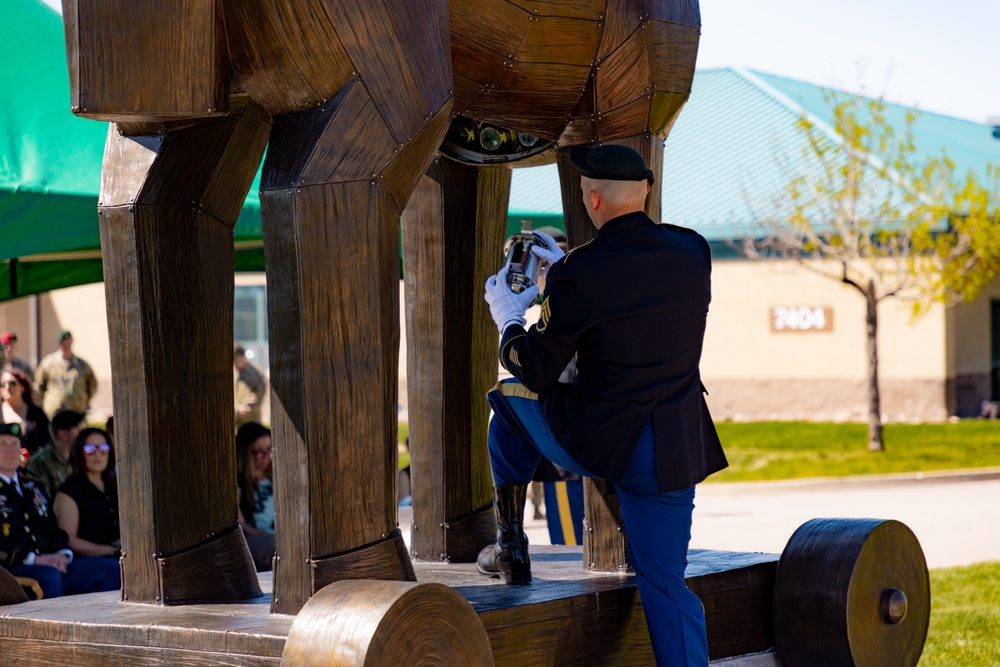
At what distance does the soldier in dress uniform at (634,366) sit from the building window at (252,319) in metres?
23.5

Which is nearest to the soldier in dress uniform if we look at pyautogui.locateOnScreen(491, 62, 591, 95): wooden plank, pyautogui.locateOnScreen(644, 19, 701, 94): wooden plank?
pyautogui.locateOnScreen(491, 62, 591, 95): wooden plank

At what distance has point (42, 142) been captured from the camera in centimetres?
637

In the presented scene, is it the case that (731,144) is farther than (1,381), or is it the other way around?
(731,144)

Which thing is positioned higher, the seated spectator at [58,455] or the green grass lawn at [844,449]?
the seated spectator at [58,455]

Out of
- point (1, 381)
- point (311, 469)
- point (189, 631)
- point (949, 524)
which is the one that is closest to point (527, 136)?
point (311, 469)

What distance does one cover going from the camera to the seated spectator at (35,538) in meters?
5.59

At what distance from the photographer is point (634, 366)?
138 inches

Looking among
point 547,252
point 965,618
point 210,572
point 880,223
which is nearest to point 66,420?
point 210,572

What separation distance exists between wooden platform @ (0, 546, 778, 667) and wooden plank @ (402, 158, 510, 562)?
21cm

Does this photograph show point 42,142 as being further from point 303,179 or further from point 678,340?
point 678,340

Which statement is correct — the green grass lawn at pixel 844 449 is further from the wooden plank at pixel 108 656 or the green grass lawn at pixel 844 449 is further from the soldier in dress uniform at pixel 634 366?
the wooden plank at pixel 108 656

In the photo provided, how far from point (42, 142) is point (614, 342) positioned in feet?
12.9

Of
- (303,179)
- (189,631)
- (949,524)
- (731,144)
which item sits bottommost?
(949,524)

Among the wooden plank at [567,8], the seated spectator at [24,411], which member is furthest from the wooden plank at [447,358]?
the seated spectator at [24,411]
